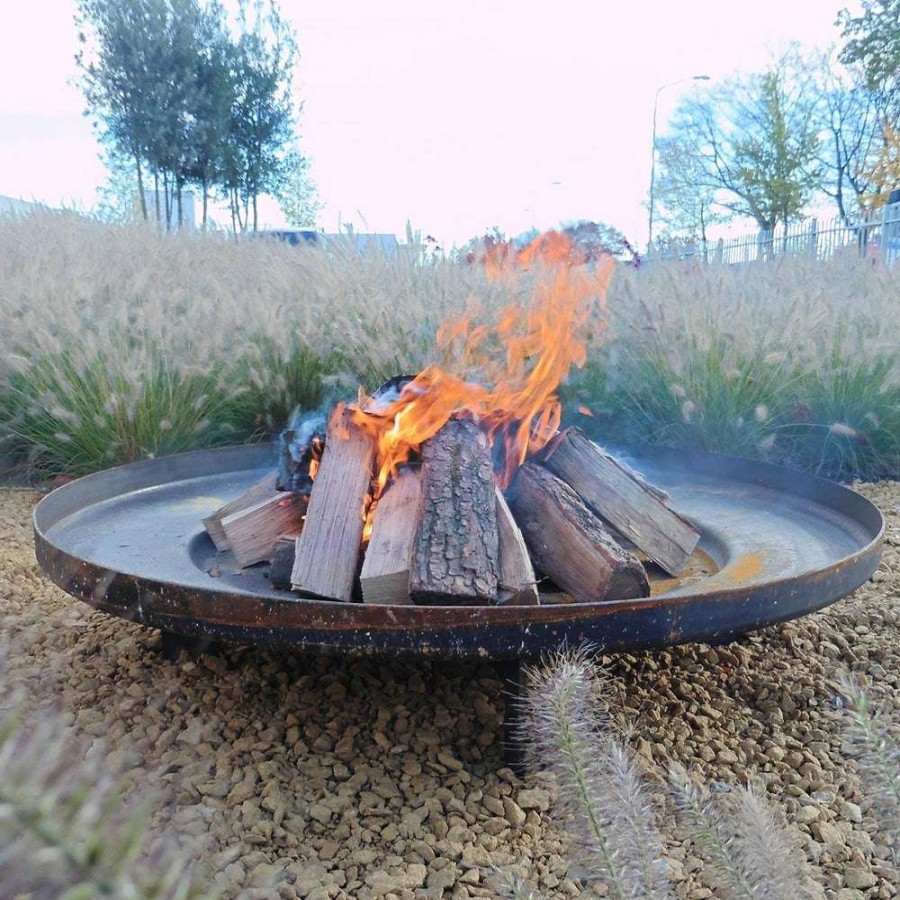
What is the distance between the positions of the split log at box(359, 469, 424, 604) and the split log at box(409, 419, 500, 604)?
5 centimetres

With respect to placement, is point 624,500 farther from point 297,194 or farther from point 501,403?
point 297,194

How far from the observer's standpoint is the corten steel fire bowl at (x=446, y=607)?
5.75 feet

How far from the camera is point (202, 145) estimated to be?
22.3 meters

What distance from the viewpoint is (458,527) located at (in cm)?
213

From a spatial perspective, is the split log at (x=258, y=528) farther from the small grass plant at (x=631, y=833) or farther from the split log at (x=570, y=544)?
the small grass plant at (x=631, y=833)

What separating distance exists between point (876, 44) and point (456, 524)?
2765 cm

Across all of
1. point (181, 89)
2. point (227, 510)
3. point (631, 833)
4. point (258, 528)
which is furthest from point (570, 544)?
point (181, 89)

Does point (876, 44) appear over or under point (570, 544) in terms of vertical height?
over

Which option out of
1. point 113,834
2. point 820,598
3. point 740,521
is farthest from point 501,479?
point 113,834

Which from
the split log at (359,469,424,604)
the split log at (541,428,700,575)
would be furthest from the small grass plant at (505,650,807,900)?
the split log at (541,428,700,575)

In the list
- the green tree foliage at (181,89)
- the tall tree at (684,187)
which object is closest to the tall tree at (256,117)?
the green tree foliage at (181,89)

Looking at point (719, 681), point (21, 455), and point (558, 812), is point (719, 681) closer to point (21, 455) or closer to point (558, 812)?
point (558, 812)

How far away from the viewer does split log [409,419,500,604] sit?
6.54ft

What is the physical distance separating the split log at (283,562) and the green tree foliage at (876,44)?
88.2ft
